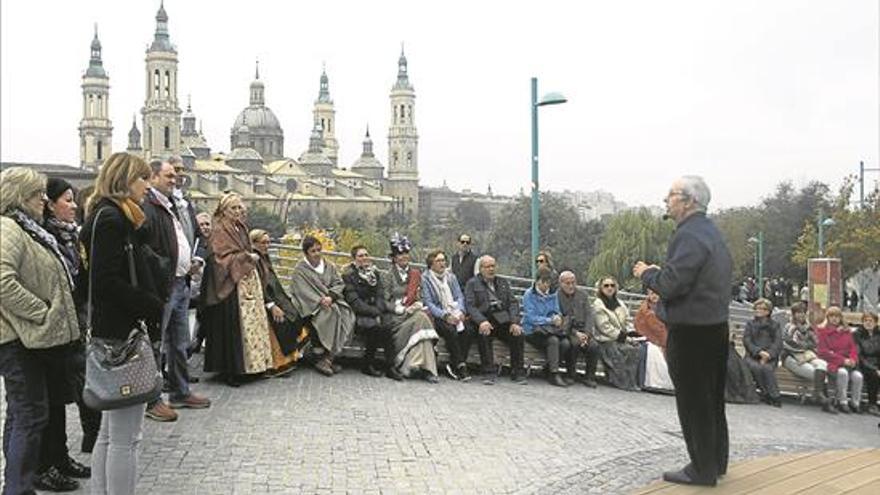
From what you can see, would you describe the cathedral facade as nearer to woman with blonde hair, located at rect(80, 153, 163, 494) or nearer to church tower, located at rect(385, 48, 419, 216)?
church tower, located at rect(385, 48, 419, 216)

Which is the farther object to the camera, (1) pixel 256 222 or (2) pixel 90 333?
(1) pixel 256 222

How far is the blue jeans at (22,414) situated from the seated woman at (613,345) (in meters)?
7.40

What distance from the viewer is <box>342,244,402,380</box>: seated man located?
396 inches

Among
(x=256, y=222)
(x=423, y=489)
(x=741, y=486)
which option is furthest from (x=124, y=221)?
(x=256, y=222)

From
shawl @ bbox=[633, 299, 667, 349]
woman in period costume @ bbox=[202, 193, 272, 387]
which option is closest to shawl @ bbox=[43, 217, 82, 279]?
woman in period costume @ bbox=[202, 193, 272, 387]

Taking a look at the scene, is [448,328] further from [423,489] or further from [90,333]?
[90,333]

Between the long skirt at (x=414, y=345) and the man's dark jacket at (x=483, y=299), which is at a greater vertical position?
the man's dark jacket at (x=483, y=299)

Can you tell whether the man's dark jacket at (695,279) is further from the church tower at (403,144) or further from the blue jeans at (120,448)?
the church tower at (403,144)

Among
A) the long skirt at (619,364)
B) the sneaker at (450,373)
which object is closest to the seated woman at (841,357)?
the long skirt at (619,364)

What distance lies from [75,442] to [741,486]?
15.0ft

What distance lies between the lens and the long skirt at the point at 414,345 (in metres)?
10.0

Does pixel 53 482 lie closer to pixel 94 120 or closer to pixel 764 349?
pixel 764 349

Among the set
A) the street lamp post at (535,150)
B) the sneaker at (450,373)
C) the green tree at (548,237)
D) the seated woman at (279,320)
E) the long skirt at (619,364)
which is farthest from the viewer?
the green tree at (548,237)

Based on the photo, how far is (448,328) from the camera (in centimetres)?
1054
